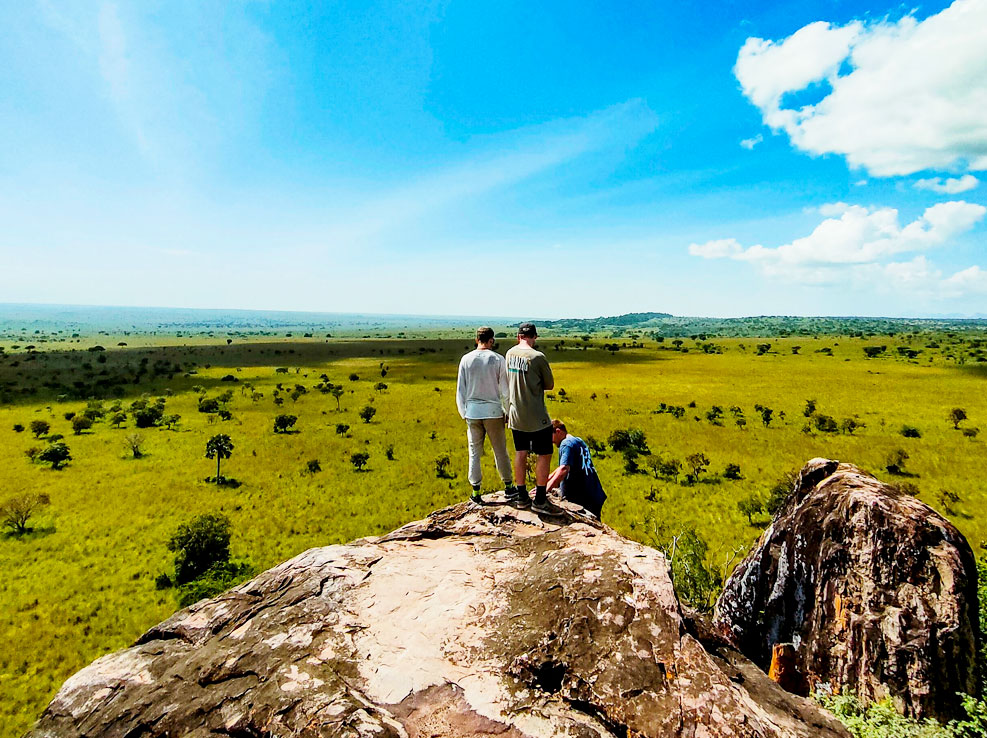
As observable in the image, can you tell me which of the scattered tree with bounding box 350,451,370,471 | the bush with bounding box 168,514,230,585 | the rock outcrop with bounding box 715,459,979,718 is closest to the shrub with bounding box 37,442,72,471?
the scattered tree with bounding box 350,451,370,471

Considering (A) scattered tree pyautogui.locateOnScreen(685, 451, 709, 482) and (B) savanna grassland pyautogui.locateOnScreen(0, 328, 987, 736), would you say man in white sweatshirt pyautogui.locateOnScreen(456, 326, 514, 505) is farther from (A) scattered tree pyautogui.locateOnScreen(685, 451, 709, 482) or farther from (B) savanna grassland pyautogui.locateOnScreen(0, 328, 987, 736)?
(A) scattered tree pyautogui.locateOnScreen(685, 451, 709, 482)

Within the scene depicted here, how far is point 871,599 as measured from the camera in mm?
9617

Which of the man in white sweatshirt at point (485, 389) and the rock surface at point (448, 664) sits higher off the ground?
the man in white sweatshirt at point (485, 389)

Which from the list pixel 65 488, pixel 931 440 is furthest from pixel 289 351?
pixel 931 440

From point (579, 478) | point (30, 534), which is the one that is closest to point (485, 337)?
point (579, 478)

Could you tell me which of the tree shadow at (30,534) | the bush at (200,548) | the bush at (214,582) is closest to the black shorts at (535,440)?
the bush at (214,582)

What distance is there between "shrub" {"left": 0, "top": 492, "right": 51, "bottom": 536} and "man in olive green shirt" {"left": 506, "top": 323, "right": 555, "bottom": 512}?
4444cm

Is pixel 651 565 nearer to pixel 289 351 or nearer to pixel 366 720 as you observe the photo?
pixel 366 720

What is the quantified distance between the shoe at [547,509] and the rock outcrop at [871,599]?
18.3 feet

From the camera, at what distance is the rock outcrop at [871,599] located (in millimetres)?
8883

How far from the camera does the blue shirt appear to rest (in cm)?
1141

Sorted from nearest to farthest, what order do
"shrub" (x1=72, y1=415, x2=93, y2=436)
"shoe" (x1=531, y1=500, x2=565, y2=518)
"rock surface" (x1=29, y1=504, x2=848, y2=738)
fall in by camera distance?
"rock surface" (x1=29, y1=504, x2=848, y2=738) → "shoe" (x1=531, y1=500, x2=565, y2=518) → "shrub" (x1=72, y1=415, x2=93, y2=436)

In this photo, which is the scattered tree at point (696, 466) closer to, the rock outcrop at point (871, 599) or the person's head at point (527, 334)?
the rock outcrop at point (871, 599)

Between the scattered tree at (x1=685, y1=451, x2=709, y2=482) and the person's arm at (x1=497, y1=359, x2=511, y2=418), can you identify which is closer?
the person's arm at (x1=497, y1=359, x2=511, y2=418)
